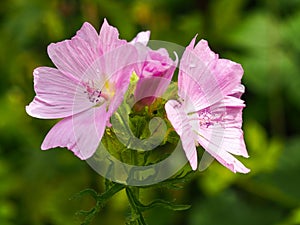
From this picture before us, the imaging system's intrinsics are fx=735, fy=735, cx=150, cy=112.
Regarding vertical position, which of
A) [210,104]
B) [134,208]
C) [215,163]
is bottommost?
[215,163]

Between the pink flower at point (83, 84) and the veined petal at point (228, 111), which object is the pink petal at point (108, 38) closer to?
the pink flower at point (83, 84)

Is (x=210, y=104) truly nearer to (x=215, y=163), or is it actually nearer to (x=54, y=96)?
(x=54, y=96)

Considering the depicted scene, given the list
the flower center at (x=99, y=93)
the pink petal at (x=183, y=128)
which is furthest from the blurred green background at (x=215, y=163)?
the pink petal at (x=183, y=128)

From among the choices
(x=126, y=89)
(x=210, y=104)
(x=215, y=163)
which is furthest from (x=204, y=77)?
(x=215, y=163)

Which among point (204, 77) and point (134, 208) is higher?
point (204, 77)

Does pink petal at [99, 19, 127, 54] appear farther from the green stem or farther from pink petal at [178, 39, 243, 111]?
the green stem
